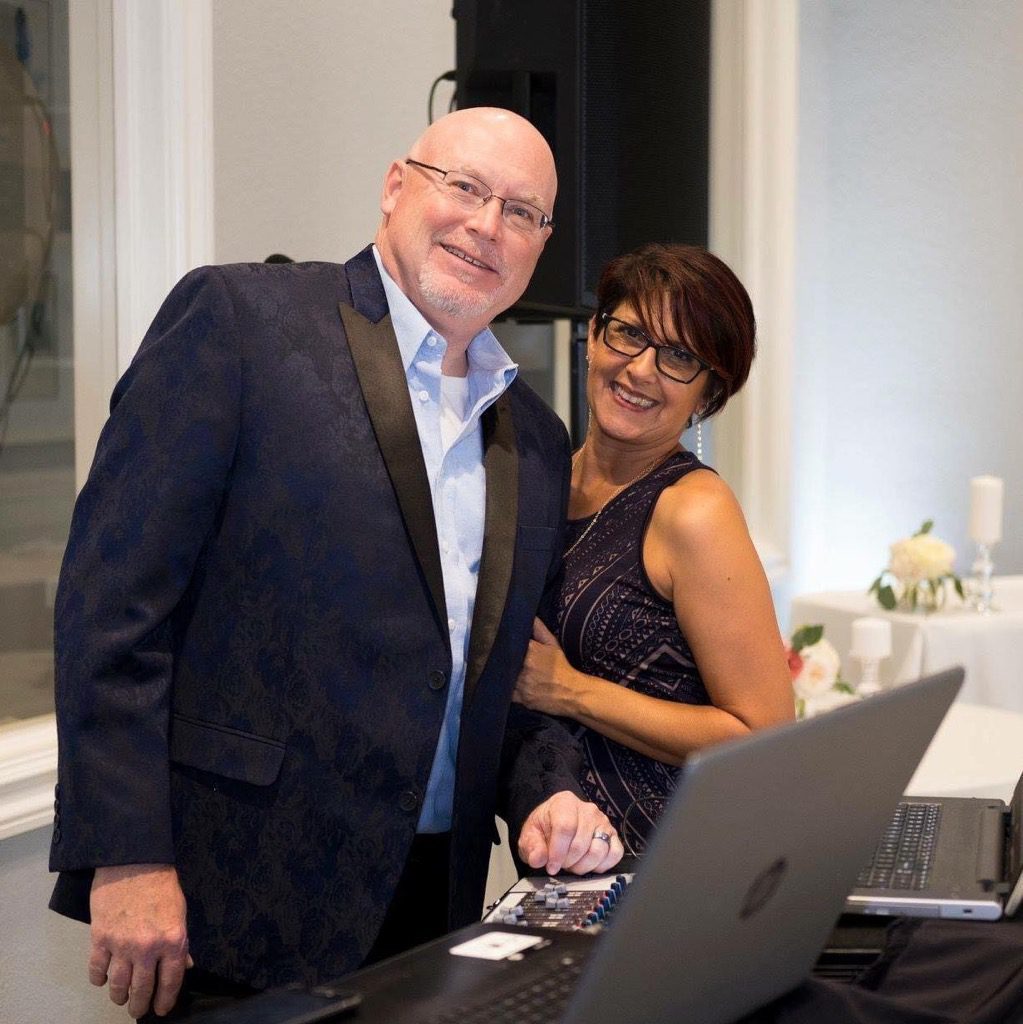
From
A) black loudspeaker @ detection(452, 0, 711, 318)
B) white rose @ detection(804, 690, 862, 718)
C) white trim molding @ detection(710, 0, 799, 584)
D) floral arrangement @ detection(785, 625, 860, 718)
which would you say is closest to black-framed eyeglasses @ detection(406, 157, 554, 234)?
black loudspeaker @ detection(452, 0, 711, 318)

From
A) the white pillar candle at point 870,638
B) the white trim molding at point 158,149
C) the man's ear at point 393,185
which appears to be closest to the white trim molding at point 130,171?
the white trim molding at point 158,149

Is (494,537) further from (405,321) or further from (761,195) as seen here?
(761,195)

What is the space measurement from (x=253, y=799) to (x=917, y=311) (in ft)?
14.7

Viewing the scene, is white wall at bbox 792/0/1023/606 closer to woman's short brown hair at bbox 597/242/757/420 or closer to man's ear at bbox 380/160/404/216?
woman's short brown hair at bbox 597/242/757/420

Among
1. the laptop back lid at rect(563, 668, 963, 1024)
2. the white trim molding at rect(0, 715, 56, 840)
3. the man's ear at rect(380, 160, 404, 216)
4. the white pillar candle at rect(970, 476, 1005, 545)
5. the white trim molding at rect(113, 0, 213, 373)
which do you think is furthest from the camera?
the white pillar candle at rect(970, 476, 1005, 545)

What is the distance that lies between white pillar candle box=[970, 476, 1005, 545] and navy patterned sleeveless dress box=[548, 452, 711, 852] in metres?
2.69

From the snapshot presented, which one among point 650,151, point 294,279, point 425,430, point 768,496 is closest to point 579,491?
point 425,430

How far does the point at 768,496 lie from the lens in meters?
4.68

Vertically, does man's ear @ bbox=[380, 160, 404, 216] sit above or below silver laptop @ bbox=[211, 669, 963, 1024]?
above

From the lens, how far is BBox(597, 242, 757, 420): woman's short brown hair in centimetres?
186

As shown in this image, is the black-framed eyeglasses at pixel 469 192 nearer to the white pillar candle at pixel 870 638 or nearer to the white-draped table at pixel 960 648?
the white pillar candle at pixel 870 638

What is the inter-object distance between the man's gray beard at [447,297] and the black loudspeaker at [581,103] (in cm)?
121

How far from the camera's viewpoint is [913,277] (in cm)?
539

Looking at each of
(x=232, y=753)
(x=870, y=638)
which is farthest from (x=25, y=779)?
(x=870, y=638)
